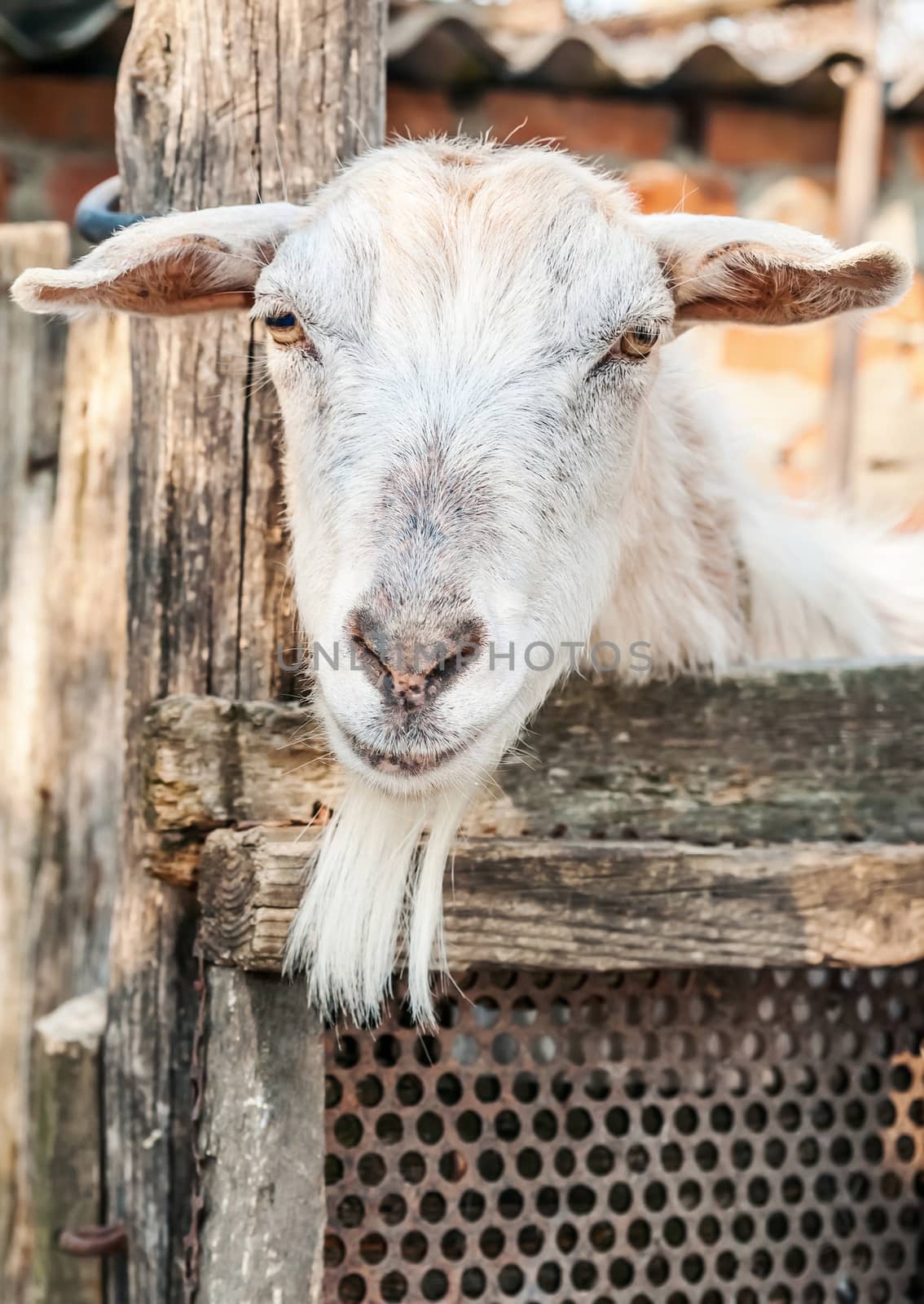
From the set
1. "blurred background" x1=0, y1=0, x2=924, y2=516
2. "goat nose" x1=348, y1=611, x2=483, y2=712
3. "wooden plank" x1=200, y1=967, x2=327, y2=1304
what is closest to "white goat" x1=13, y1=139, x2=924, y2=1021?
"goat nose" x1=348, y1=611, x2=483, y2=712

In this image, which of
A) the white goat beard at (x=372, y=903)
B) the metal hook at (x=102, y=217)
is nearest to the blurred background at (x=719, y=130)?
the metal hook at (x=102, y=217)

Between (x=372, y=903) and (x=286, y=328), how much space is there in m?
0.95

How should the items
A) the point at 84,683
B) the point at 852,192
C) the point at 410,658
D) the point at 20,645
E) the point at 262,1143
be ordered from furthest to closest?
the point at 852,192, the point at 20,645, the point at 84,683, the point at 262,1143, the point at 410,658

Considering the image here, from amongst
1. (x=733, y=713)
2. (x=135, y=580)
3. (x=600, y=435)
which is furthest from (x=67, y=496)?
(x=733, y=713)

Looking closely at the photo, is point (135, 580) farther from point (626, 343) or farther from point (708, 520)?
point (708, 520)

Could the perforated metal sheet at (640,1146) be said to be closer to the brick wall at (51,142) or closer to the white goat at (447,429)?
the white goat at (447,429)

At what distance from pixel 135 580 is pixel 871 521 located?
237 centimetres

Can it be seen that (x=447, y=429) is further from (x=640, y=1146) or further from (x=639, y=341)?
(x=640, y=1146)

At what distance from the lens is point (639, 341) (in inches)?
85.4

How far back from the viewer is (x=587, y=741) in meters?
2.16

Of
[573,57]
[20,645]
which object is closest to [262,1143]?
[20,645]

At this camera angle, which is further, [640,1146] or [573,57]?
[573,57]

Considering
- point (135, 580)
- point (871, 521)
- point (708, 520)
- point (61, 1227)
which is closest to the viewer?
point (135, 580)

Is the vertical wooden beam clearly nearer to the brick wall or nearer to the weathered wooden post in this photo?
the brick wall
